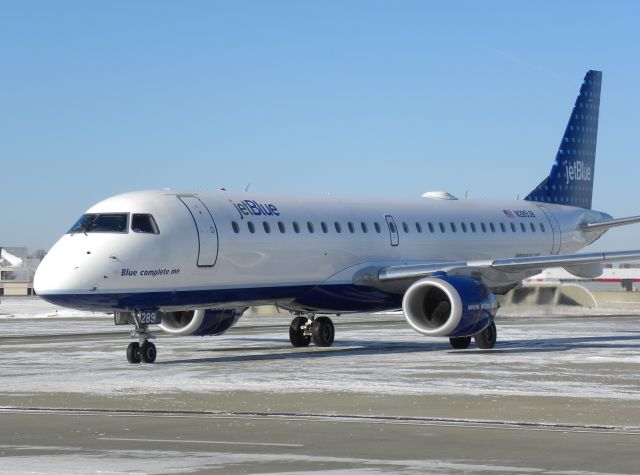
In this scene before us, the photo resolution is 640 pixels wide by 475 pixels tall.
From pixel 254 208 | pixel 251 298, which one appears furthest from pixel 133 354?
pixel 254 208

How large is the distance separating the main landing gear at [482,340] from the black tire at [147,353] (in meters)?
7.71

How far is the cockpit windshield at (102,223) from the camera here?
26434 mm

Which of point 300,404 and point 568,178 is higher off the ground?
point 568,178

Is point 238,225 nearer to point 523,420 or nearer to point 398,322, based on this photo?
point 523,420

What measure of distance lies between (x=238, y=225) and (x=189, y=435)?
46.6 ft

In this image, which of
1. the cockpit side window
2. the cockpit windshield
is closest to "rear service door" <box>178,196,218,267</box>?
the cockpit side window

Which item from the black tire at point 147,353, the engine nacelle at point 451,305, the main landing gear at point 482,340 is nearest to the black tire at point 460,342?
the main landing gear at point 482,340

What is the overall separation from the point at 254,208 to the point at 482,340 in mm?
6284

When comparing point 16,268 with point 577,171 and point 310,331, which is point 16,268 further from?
point 310,331

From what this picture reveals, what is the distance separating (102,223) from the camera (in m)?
26.6

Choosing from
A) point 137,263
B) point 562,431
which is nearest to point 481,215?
point 137,263

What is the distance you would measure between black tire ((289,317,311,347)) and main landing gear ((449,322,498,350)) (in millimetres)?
3867

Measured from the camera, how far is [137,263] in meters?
26.0

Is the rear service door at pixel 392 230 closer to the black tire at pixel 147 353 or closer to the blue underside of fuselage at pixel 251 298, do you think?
the blue underside of fuselage at pixel 251 298
